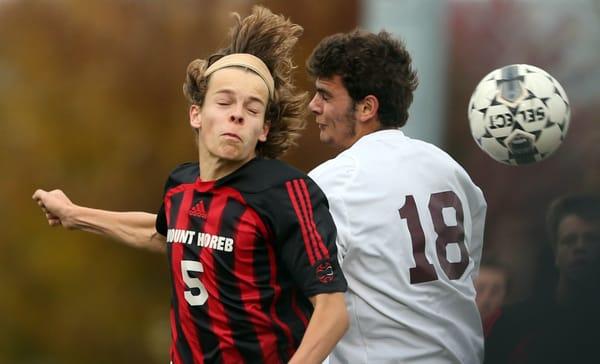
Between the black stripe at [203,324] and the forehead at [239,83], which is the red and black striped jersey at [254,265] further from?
the forehead at [239,83]

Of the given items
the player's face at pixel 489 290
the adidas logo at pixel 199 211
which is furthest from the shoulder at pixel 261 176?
the player's face at pixel 489 290

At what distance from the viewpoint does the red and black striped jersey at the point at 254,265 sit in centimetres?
365

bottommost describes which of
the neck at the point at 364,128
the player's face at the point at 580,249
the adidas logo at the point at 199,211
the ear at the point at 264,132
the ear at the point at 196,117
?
the player's face at the point at 580,249

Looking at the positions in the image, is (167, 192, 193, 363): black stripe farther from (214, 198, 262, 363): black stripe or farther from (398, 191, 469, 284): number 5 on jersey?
(398, 191, 469, 284): number 5 on jersey

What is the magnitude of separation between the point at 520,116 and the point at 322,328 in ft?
5.43

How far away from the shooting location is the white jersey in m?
4.13

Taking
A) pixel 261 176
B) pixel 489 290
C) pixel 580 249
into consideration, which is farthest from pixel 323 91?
pixel 580 249

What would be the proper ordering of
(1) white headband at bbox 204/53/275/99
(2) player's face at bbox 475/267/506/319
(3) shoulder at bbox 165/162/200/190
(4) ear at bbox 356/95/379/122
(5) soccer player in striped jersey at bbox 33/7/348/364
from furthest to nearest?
(2) player's face at bbox 475/267/506/319
(4) ear at bbox 356/95/379/122
(3) shoulder at bbox 165/162/200/190
(1) white headband at bbox 204/53/275/99
(5) soccer player in striped jersey at bbox 33/7/348/364

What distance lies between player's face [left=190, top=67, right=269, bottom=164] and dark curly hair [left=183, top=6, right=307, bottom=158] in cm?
8

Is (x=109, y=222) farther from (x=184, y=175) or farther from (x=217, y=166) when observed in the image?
(x=217, y=166)

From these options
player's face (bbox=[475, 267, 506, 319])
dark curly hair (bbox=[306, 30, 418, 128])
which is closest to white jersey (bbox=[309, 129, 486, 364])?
dark curly hair (bbox=[306, 30, 418, 128])

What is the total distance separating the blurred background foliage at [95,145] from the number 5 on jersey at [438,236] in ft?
11.6

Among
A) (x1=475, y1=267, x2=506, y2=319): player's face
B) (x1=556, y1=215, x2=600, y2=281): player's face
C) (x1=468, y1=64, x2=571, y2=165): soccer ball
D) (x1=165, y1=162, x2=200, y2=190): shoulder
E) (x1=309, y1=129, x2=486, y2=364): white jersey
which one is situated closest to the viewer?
Answer: (x1=165, y1=162, x2=200, y2=190): shoulder

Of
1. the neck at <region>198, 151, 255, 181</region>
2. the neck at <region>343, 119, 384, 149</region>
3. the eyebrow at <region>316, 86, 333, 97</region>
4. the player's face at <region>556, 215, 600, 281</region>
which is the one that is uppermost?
the eyebrow at <region>316, 86, 333, 97</region>
